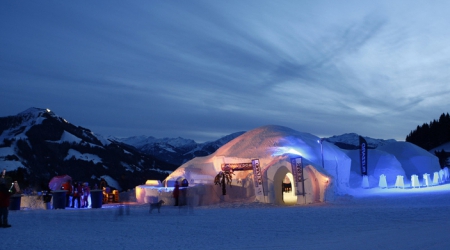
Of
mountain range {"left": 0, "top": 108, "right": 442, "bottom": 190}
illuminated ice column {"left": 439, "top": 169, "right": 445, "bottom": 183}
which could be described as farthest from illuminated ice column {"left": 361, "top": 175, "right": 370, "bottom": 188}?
mountain range {"left": 0, "top": 108, "right": 442, "bottom": 190}

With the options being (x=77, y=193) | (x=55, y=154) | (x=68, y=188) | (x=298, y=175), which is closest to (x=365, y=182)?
(x=298, y=175)

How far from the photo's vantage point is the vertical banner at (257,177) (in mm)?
23891

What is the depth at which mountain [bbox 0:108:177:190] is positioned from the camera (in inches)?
1949

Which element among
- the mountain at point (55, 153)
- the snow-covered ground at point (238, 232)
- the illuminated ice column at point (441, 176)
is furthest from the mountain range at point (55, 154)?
the snow-covered ground at point (238, 232)

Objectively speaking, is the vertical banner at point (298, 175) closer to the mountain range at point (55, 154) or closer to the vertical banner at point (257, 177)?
the vertical banner at point (257, 177)

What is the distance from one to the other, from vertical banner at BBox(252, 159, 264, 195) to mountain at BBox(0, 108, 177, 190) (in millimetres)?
26819

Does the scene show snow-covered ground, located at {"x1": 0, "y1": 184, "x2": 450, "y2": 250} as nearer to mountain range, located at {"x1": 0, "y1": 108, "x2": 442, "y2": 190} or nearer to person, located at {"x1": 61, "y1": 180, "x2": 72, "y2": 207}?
person, located at {"x1": 61, "y1": 180, "x2": 72, "y2": 207}

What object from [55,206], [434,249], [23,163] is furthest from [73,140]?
[434,249]

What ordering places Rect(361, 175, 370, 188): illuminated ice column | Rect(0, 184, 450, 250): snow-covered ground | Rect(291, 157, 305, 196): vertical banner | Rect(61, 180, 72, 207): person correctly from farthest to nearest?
Rect(361, 175, 370, 188): illuminated ice column
Rect(291, 157, 305, 196): vertical banner
Rect(61, 180, 72, 207): person
Rect(0, 184, 450, 250): snow-covered ground

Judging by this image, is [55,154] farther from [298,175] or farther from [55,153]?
[298,175]

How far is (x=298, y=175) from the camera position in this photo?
903 inches

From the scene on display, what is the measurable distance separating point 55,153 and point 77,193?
37.2 meters

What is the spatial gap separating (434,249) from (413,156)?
128 feet

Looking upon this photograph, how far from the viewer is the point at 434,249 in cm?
768
